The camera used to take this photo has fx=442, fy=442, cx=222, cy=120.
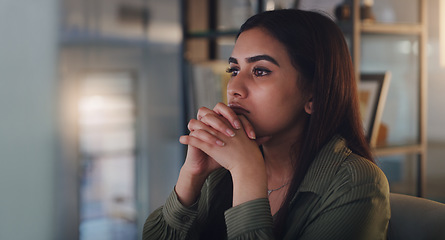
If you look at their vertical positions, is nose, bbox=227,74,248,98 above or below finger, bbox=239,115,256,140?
above

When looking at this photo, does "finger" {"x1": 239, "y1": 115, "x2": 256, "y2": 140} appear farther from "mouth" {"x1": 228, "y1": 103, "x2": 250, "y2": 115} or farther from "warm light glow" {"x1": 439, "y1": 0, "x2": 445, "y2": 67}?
"warm light glow" {"x1": 439, "y1": 0, "x2": 445, "y2": 67}

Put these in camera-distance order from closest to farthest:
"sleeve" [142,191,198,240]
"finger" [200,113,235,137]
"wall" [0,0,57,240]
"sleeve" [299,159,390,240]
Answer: "sleeve" [299,159,390,240] → "finger" [200,113,235,137] → "sleeve" [142,191,198,240] → "wall" [0,0,57,240]

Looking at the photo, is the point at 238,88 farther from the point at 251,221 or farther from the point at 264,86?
the point at 251,221

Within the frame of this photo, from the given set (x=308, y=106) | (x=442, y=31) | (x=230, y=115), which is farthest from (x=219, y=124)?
(x=442, y=31)

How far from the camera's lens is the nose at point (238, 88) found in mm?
1057

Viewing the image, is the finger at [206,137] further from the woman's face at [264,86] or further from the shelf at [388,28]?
the shelf at [388,28]

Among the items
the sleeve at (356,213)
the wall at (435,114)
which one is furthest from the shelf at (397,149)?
the sleeve at (356,213)

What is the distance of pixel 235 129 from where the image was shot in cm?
103

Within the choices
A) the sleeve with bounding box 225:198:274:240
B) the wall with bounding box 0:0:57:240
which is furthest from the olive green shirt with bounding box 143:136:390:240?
the wall with bounding box 0:0:57:240

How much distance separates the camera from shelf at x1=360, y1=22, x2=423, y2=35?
2.07 metres

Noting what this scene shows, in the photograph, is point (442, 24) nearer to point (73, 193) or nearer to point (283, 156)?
point (283, 156)

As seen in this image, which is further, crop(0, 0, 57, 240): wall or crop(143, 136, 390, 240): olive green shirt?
crop(0, 0, 57, 240): wall

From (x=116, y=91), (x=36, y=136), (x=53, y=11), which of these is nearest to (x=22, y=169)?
(x=36, y=136)

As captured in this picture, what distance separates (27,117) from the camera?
8.07 ft
